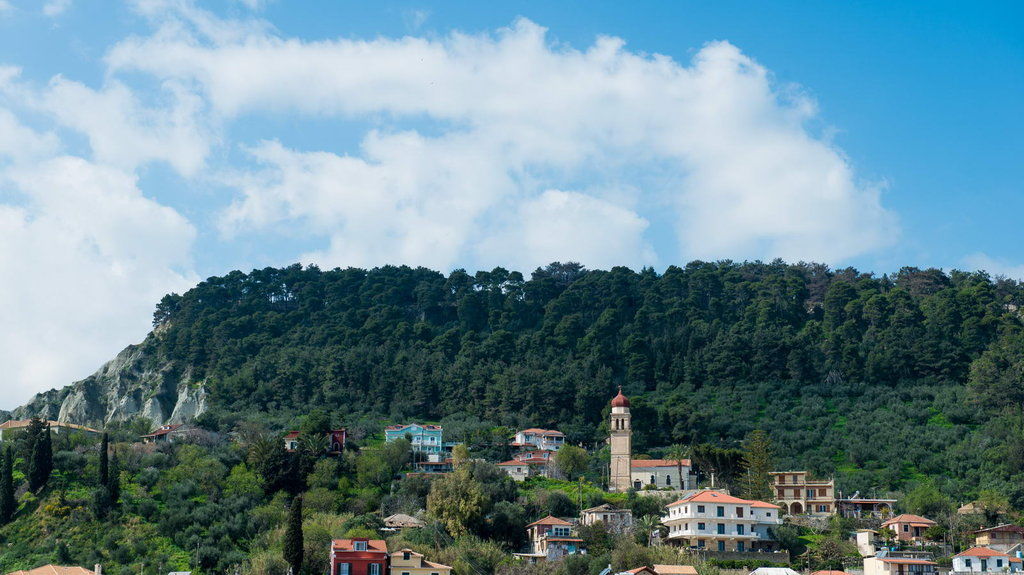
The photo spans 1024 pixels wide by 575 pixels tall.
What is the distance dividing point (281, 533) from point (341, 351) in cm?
5107

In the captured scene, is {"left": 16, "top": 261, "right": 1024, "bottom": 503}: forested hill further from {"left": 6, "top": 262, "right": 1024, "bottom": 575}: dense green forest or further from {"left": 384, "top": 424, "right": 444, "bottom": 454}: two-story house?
{"left": 384, "top": 424, "right": 444, "bottom": 454}: two-story house

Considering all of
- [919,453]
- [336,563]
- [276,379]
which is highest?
[276,379]

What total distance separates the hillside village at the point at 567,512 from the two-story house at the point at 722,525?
0.27ft

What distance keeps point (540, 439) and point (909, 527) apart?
3429 centimetres

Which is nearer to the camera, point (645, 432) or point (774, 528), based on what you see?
Answer: point (774, 528)

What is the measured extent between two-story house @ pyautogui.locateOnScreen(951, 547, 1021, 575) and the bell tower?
85.1 feet

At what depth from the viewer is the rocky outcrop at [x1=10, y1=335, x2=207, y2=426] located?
12156 cm

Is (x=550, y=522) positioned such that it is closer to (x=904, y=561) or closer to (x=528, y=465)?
(x=528, y=465)

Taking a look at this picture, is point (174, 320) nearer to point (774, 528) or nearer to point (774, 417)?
point (774, 417)

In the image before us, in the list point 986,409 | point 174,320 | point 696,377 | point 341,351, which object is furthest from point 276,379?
point 986,409

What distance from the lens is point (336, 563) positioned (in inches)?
2510

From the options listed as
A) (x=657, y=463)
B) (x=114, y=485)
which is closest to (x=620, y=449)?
(x=657, y=463)

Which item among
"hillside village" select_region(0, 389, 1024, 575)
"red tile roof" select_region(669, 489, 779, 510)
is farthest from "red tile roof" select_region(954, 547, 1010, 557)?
"red tile roof" select_region(669, 489, 779, 510)

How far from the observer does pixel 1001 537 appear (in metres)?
70.4
